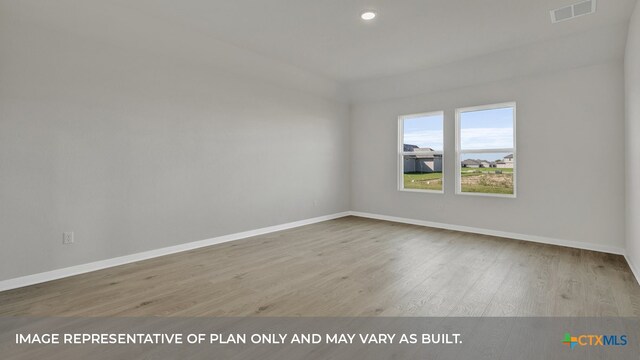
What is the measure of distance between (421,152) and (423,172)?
0.39 meters

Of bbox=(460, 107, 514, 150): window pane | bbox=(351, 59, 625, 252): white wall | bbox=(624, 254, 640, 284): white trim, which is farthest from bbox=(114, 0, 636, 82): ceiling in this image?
bbox=(624, 254, 640, 284): white trim

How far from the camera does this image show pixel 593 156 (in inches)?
159

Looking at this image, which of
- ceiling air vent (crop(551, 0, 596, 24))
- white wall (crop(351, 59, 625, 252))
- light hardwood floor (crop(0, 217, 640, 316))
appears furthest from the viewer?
white wall (crop(351, 59, 625, 252))

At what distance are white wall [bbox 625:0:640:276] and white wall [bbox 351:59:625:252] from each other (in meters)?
0.33

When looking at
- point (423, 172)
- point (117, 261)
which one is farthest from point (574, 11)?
point (117, 261)

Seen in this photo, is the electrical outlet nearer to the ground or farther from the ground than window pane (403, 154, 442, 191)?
nearer to the ground

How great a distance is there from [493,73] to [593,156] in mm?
1742

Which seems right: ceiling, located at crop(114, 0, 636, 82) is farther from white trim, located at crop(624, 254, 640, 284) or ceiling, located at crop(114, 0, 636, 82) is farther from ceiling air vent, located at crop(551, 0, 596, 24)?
white trim, located at crop(624, 254, 640, 284)

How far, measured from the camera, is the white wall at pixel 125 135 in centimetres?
285

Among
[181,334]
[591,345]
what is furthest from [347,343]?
[591,345]

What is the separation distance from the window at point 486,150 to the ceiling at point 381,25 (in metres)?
1.08

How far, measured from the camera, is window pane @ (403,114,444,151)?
5660 millimetres

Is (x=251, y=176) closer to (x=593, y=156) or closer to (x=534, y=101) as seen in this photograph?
(x=534, y=101)

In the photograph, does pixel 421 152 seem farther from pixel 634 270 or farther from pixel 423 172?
pixel 634 270
